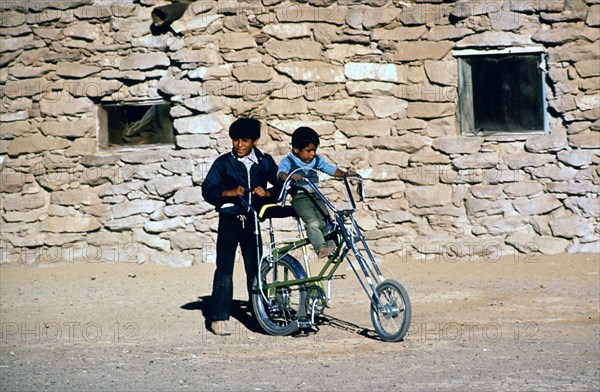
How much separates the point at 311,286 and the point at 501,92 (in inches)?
167

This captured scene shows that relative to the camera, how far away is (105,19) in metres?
9.98

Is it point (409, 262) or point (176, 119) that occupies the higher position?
point (176, 119)

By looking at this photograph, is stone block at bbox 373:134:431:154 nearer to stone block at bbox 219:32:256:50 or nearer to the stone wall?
the stone wall

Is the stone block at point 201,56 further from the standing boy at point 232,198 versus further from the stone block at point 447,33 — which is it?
the standing boy at point 232,198

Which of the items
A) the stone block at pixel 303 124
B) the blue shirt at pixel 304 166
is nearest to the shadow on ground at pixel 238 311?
the blue shirt at pixel 304 166

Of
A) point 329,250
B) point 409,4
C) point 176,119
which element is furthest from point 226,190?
point 409,4

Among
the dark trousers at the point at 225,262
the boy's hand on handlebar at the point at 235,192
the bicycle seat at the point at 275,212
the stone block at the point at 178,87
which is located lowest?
the dark trousers at the point at 225,262

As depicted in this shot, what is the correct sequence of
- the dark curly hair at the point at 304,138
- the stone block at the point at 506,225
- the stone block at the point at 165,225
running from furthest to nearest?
1. the stone block at the point at 165,225
2. the stone block at the point at 506,225
3. the dark curly hair at the point at 304,138

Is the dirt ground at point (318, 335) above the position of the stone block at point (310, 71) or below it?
→ below

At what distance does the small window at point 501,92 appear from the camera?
9.78 metres

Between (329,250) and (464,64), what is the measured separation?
159 inches

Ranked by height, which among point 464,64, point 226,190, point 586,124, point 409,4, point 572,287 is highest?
point 409,4

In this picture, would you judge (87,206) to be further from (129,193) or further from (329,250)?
(329,250)

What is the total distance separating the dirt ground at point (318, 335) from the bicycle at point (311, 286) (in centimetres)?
15
